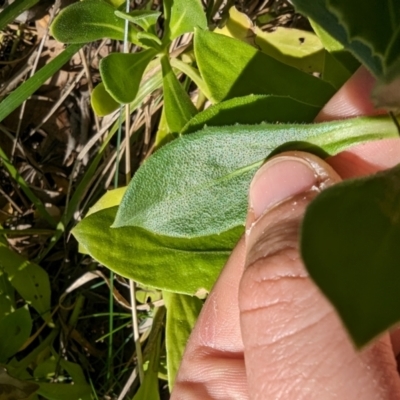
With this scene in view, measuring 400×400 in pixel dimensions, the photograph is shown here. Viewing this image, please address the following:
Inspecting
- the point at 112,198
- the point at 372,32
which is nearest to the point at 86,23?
the point at 112,198

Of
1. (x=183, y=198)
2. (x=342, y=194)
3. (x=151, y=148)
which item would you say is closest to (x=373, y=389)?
(x=342, y=194)

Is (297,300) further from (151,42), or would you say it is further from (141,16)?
(151,42)

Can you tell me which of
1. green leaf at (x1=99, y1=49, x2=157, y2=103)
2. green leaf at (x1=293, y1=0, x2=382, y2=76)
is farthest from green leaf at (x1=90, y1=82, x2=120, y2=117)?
green leaf at (x1=293, y1=0, x2=382, y2=76)

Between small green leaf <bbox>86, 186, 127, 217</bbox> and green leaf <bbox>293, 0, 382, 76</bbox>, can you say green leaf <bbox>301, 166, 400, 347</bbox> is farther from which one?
small green leaf <bbox>86, 186, 127, 217</bbox>

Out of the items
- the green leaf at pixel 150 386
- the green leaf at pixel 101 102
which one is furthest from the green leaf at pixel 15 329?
the green leaf at pixel 101 102

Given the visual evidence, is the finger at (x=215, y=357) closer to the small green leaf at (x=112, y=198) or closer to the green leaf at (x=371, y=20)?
the small green leaf at (x=112, y=198)

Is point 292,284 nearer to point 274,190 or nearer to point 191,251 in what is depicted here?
point 274,190
